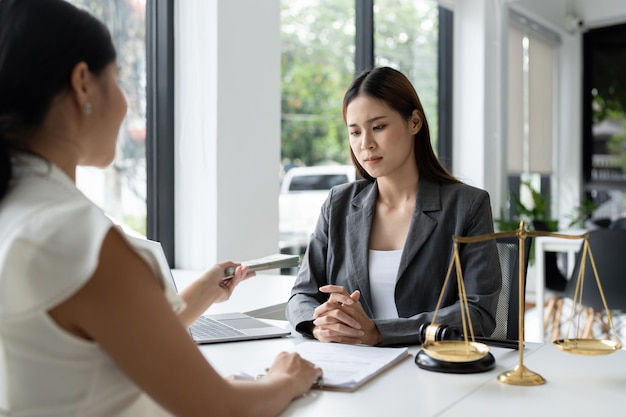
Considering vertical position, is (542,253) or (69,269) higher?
(69,269)

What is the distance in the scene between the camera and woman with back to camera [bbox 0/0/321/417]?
0.89 meters

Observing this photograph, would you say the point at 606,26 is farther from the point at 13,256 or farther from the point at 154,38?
the point at 13,256

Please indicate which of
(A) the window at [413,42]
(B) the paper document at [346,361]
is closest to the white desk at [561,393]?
(B) the paper document at [346,361]

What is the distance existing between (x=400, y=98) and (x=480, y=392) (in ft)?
3.40

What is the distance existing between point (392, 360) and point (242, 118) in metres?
2.00

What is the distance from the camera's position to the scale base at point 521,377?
136cm

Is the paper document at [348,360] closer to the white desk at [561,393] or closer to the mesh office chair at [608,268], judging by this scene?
the white desk at [561,393]

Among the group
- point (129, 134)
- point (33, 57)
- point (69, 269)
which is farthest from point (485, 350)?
point (129, 134)

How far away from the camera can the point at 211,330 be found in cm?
185

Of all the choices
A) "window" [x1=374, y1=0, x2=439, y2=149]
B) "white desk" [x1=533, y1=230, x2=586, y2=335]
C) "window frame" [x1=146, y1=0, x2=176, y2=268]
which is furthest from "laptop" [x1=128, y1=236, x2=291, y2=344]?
"window" [x1=374, y1=0, x2=439, y2=149]

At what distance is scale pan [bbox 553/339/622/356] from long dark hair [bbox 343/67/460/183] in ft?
2.45

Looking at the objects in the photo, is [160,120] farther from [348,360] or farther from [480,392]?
[480,392]

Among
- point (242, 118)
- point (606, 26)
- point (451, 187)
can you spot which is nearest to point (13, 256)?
point (451, 187)

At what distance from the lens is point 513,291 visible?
1964 millimetres
